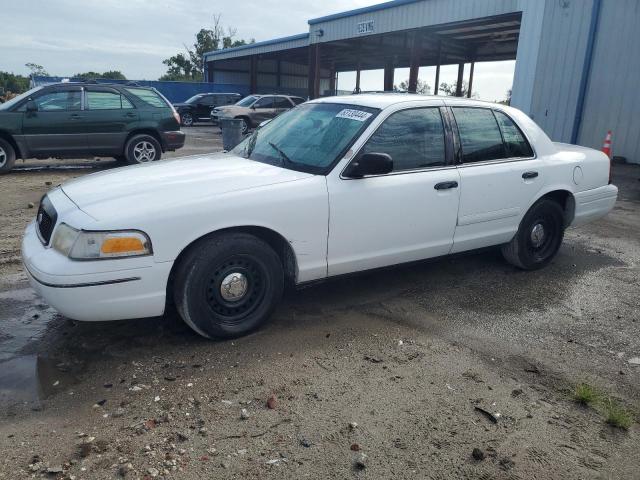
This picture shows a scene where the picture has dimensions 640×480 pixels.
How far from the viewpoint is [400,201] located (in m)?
3.96

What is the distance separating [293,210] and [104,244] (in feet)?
3.93

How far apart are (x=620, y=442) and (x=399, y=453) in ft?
3.76

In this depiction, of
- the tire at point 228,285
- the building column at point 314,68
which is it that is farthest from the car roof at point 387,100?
the building column at point 314,68

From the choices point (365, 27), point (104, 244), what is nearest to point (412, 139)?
point (104, 244)

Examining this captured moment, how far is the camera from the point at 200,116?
25.7 m

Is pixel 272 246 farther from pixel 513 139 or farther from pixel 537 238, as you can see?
pixel 537 238

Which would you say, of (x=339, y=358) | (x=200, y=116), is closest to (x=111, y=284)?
(x=339, y=358)

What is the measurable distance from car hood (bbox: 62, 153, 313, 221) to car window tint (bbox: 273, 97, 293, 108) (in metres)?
18.6

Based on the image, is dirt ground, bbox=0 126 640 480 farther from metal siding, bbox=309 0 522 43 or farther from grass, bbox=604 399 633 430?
metal siding, bbox=309 0 522 43

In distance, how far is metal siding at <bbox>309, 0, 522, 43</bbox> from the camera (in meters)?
14.6

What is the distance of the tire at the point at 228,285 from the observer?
3301mm

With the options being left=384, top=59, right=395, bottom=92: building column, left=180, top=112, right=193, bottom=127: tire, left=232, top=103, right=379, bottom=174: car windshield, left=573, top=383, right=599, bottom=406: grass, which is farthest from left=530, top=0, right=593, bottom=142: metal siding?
left=384, top=59, right=395, bottom=92: building column

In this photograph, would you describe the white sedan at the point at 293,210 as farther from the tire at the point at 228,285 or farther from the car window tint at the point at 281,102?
the car window tint at the point at 281,102

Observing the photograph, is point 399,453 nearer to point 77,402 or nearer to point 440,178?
point 77,402
